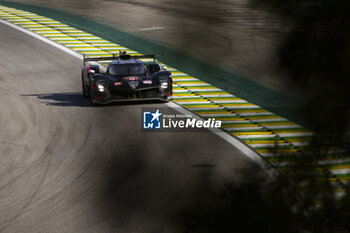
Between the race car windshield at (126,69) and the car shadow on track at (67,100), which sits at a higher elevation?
the race car windshield at (126,69)

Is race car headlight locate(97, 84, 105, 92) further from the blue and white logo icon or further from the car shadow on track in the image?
the blue and white logo icon

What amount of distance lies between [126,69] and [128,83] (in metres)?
0.90

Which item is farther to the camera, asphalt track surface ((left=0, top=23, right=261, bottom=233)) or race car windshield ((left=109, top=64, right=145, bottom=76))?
race car windshield ((left=109, top=64, right=145, bottom=76))

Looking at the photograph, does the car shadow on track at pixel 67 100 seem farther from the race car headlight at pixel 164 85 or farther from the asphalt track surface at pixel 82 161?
the race car headlight at pixel 164 85

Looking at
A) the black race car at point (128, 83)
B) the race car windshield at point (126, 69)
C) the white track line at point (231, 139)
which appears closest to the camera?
the white track line at point (231, 139)

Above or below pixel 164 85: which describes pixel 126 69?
above

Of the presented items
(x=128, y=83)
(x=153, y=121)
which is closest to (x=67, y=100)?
(x=128, y=83)

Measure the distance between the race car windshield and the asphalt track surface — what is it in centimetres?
126

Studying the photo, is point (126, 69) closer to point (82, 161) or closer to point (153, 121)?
point (153, 121)

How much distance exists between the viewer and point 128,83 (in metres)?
18.1

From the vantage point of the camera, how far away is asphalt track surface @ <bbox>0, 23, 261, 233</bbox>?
7.52ft

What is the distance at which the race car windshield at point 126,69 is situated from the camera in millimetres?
18734

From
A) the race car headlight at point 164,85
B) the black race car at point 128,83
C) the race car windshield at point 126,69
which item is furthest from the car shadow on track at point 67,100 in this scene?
the race car headlight at point 164,85

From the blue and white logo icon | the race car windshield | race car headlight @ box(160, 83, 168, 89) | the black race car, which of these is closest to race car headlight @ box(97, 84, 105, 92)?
the black race car
